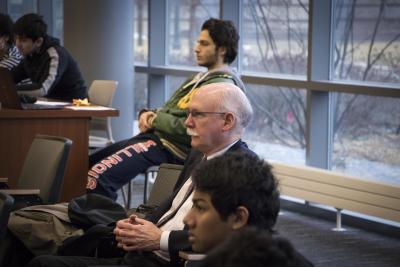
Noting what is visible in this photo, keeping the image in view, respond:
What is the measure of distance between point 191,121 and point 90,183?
198cm

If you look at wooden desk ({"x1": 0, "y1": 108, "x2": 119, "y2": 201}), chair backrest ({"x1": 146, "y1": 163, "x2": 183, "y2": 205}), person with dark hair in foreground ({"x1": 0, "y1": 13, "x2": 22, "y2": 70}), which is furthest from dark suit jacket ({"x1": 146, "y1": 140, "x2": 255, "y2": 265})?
person with dark hair in foreground ({"x1": 0, "y1": 13, "x2": 22, "y2": 70})

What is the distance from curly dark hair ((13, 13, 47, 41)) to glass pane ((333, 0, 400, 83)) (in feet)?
7.50

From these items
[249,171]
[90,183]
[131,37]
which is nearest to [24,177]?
[90,183]

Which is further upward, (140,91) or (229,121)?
(229,121)

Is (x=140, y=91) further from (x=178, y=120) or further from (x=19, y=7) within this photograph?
(x=19, y=7)

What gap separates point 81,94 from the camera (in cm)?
Answer: 677

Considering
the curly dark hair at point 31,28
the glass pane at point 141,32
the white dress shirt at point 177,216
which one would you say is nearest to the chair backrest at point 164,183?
the white dress shirt at point 177,216

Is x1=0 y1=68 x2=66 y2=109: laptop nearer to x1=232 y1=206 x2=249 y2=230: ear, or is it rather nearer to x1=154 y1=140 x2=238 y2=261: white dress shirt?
x1=154 y1=140 x2=238 y2=261: white dress shirt

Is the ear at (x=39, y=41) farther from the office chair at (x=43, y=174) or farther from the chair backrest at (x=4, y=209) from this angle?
the chair backrest at (x=4, y=209)

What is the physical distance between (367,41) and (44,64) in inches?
97.7

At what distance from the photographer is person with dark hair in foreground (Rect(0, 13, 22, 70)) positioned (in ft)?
23.4

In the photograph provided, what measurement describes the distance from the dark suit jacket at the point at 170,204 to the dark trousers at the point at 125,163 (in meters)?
1.75

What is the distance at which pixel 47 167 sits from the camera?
13.9ft

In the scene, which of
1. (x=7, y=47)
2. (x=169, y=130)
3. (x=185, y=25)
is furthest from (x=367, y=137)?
(x=7, y=47)
